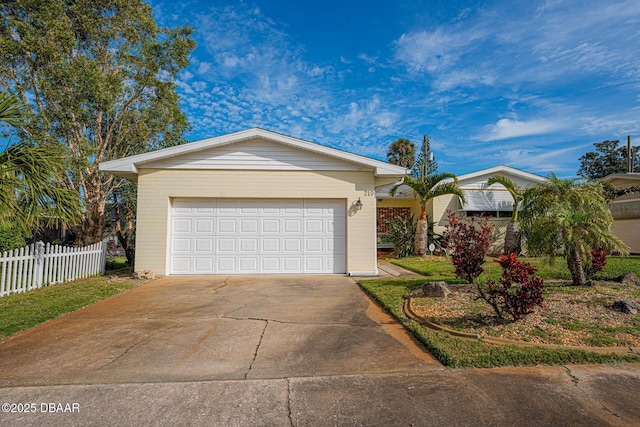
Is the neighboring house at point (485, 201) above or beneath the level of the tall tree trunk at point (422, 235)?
above

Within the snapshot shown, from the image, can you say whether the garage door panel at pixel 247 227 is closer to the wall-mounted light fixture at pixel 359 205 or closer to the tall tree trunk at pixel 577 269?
the wall-mounted light fixture at pixel 359 205

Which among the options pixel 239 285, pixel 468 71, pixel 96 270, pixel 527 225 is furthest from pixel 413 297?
pixel 468 71

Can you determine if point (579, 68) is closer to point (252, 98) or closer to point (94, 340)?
point (252, 98)

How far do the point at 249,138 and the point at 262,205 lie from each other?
2.02m

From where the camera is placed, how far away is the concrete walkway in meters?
2.61

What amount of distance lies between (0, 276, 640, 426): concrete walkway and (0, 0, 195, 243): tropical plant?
27.7 ft

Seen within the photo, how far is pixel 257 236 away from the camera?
391 inches

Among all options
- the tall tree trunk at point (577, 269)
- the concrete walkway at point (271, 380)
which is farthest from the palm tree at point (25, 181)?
the tall tree trunk at point (577, 269)

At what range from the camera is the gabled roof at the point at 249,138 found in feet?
31.0

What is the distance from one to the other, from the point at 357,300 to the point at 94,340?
4.38 m

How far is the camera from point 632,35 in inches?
358

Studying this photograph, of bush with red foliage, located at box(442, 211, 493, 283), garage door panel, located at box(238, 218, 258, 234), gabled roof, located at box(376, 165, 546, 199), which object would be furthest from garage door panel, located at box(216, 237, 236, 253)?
gabled roof, located at box(376, 165, 546, 199)

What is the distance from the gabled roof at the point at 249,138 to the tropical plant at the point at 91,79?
246 centimetres

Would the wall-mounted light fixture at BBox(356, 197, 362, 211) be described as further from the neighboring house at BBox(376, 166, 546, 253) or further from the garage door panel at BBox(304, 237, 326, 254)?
the neighboring house at BBox(376, 166, 546, 253)
